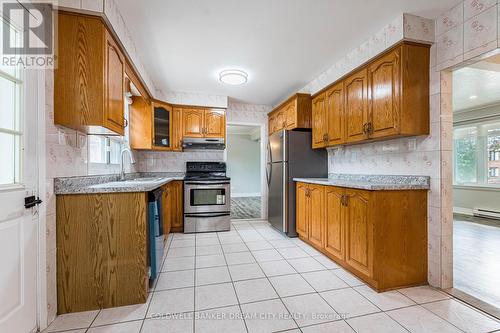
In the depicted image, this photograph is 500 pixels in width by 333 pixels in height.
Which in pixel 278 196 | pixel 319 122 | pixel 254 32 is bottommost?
pixel 278 196

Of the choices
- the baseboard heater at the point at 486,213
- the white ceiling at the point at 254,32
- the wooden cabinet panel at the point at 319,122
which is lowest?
the baseboard heater at the point at 486,213

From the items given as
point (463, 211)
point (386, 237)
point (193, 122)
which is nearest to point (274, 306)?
point (386, 237)

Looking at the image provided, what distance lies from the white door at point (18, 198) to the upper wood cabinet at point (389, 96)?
2.73 meters

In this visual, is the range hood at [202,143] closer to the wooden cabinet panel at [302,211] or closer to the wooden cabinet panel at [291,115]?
the wooden cabinet panel at [291,115]

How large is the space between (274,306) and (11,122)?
206cm

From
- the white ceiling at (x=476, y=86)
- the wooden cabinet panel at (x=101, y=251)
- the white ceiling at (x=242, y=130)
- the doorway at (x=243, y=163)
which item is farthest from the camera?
the doorway at (x=243, y=163)

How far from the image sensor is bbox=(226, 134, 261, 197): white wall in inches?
332

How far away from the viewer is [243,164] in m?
8.52

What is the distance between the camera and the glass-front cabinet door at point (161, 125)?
369 centimetres

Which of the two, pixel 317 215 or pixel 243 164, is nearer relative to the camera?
pixel 317 215

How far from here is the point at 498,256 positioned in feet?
8.43

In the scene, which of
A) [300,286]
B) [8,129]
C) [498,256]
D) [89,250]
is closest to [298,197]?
[300,286]

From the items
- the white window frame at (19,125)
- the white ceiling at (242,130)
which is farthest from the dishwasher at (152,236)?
the white ceiling at (242,130)

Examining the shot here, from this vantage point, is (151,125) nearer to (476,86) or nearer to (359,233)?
(359,233)
